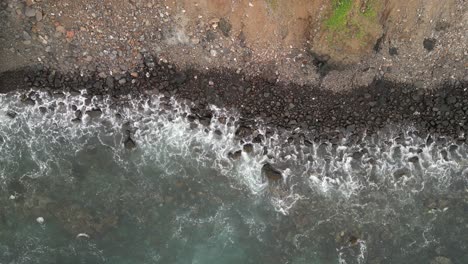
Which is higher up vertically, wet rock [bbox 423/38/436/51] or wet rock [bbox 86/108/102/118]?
wet rock [bbox 423/38/436/51]

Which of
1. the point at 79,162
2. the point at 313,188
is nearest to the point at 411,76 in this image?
the point at 313,188

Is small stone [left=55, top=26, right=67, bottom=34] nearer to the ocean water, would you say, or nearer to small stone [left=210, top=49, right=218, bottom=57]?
the ocean water

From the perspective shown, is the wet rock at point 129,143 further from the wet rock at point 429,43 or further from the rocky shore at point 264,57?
the wet rock at point 429,43

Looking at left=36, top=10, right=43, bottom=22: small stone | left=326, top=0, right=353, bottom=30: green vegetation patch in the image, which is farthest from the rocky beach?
left=326, top=0, right=353, bottom=30: green vegetation patch

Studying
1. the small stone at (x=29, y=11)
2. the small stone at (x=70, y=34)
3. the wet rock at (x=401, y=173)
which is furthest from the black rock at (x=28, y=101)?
the wet rock at (x=401, y=173)

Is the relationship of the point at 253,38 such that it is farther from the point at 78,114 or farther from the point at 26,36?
the point at 26,36

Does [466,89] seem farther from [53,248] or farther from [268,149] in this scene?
[53,248]
